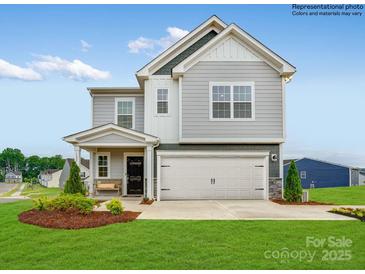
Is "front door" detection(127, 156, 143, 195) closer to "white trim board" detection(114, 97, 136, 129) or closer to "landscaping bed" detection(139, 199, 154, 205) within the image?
"white trim board" detection(114, 97, 136, 129)

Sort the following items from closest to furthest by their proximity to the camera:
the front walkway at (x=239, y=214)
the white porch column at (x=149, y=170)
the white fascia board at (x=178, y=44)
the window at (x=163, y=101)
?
the front walkway at (x=239, y=214), the white porch column at (x=149, y=170), the white fascia board at (x=178, y=44), the window at (x=163, y=101)

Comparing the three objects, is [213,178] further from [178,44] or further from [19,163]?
[19,163]

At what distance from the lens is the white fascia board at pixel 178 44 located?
17830mm

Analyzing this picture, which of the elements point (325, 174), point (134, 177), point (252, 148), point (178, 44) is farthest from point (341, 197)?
point (325, 174)

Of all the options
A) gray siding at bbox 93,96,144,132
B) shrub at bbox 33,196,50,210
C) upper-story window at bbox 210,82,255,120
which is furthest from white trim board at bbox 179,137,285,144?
shrub at bbox 33,196,50,210

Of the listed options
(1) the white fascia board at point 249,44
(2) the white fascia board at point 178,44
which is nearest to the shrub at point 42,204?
(2) the white fascia board at point 178,44

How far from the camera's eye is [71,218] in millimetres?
10992

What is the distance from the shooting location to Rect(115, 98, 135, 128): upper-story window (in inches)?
774

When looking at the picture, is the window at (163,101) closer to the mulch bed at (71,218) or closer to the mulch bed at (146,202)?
the mulch bed at (146,202)

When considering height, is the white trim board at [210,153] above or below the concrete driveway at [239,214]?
above

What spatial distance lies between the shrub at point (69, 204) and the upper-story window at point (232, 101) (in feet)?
25.7

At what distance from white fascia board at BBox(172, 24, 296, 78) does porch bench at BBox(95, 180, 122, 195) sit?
6.57 m

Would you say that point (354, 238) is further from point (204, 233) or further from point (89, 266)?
point (89, 266)

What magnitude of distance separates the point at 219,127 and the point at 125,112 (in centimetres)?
558
